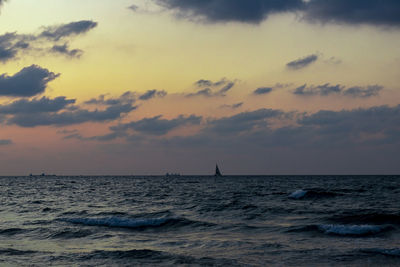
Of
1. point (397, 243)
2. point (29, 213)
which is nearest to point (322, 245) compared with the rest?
point (397, 243)

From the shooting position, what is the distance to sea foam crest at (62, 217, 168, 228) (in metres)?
30.9

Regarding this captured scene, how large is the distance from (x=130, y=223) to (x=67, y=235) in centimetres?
608

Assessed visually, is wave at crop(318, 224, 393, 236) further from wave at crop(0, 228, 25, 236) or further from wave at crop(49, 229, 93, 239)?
wave at crop(0, 228, 25, 236)

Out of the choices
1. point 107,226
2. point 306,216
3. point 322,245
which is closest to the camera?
point 322,245

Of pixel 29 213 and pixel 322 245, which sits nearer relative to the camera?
pixel 322 245

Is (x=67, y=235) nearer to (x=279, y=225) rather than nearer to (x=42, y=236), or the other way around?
(x=42, y=236)

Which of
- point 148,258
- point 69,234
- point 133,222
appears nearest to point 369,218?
point 133,222

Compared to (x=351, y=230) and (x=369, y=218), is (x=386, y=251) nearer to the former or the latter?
(x=351, y=230)

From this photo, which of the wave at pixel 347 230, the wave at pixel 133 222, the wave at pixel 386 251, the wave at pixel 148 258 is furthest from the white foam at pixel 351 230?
the wave at pixel 148 258

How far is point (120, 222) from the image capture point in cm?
3166

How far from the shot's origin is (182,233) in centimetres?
2670

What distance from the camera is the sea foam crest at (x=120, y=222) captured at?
3092 cm

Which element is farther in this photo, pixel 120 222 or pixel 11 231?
pixel 120 222

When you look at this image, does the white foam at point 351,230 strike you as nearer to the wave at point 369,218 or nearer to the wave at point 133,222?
the wave at point 369,218
